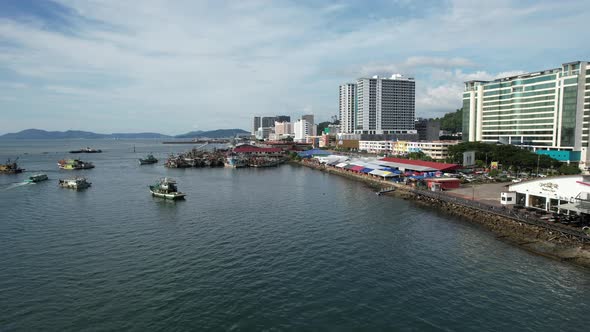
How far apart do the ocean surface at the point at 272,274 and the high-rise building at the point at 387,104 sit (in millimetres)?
91167

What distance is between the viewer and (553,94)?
54469mm

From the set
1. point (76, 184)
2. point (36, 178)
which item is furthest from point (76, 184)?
point (36, 178)

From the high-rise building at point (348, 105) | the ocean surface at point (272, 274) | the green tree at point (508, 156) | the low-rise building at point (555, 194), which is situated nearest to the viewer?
the ocean surface at point (272, 274)

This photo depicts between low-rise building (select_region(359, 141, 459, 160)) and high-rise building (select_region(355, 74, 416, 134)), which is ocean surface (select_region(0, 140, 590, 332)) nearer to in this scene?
low-rise building (select_region(359, 141, 459, 160))

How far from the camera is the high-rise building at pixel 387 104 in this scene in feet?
389

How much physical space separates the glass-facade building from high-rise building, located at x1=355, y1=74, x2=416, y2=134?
46.3 m

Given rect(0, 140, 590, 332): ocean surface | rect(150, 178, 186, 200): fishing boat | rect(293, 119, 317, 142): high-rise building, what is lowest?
rect(0, 140, 590, 332): ocean surface

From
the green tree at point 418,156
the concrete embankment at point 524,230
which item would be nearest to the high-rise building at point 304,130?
the green tree at point 418,156

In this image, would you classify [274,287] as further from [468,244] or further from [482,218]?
[482,218]

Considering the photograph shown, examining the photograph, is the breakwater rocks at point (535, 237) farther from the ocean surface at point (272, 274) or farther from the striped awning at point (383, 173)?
the striped awning at point (383, 173)

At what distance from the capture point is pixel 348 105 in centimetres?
13112

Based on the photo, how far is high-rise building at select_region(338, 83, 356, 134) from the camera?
13050cm

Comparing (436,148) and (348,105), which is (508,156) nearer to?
(436,148)

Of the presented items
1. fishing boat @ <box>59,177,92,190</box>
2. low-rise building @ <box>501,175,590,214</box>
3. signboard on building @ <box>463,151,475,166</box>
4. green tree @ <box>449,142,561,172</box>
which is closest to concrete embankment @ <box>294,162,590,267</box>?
low-rise building @ <box>501,175,590,214</box>
